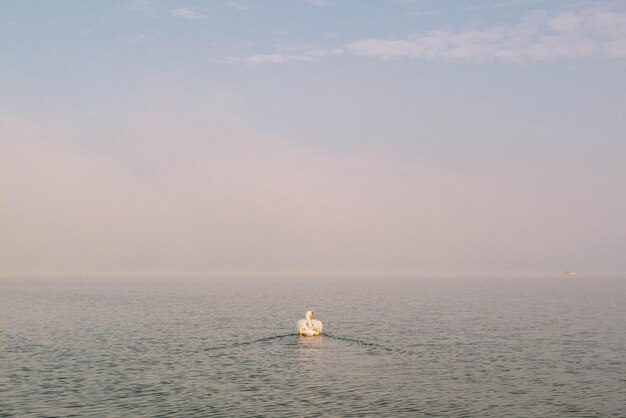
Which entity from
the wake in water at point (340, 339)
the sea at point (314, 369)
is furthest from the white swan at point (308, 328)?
the wake in water at point (340, 339)

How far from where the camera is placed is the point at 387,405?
130ft

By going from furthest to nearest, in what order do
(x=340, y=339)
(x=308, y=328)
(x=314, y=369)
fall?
(x=308, y=328)
(x=340, y=339)
(x=314, y=369)

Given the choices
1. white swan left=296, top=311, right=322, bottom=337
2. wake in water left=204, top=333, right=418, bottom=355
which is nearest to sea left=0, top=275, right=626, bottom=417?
wake in water left=204, top=333, right=418, bottom=355

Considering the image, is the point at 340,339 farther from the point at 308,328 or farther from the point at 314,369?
the point at 314,369

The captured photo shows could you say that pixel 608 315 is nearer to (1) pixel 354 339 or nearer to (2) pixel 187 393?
(1) pixel 354 339

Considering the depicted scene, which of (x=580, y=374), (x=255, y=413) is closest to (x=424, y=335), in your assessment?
(x=580, y=374)

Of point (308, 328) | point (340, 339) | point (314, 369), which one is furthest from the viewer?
point (308, 328)

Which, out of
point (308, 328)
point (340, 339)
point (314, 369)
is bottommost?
point (314, 369)

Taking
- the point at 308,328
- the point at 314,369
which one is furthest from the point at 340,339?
the point at 314,369

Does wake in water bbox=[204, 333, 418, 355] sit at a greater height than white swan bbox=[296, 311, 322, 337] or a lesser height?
lesser

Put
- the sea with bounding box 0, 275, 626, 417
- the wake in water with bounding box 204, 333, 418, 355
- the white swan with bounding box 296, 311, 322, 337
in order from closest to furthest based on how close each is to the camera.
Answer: the sea with bounding box 0, 275, 626, 417, the wake in water with bounding box 204, 333, 418, 355, the white swan with bounding box 296, 311, 322, 337

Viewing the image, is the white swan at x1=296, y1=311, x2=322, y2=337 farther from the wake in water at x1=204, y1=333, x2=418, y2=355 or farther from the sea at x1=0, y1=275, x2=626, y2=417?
the wake in water at x1=204, y1=333, x2=418, y2=355

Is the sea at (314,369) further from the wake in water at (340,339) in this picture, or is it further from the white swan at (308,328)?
the white swan at (308,328)

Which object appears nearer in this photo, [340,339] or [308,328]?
[340,339]
